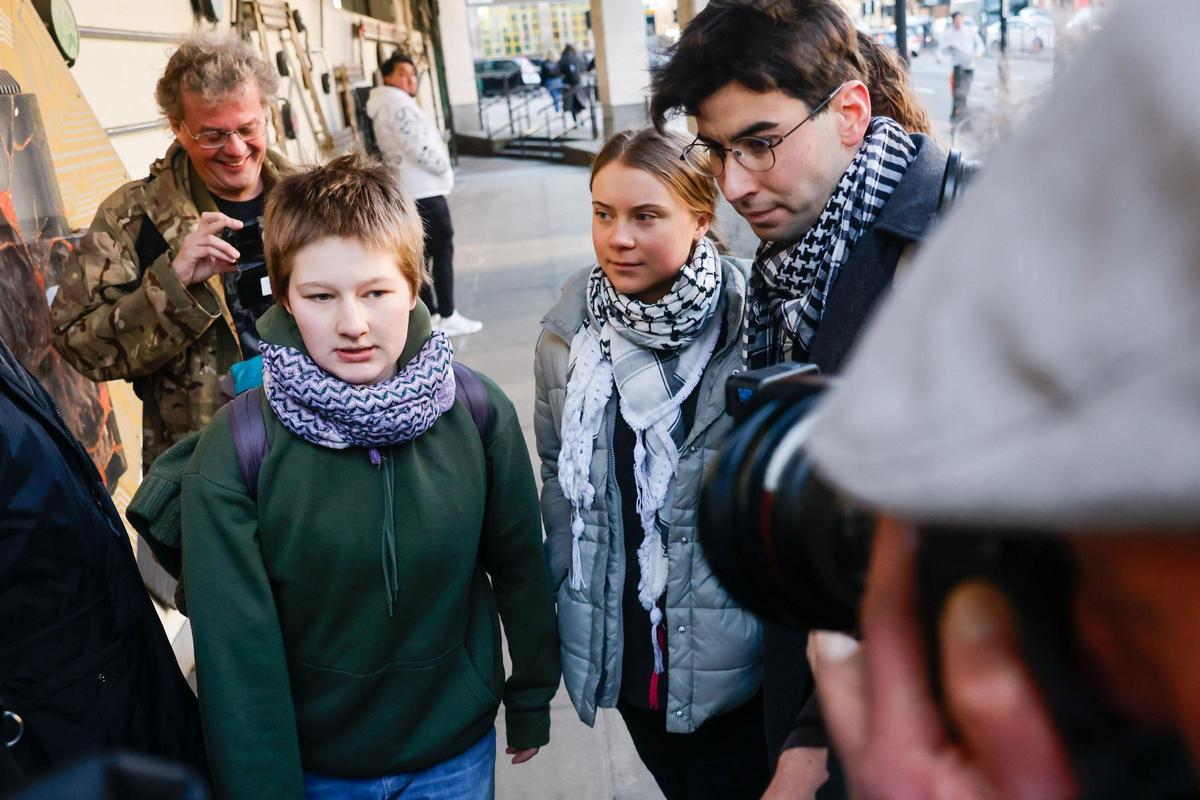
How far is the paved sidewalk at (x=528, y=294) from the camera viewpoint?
291 cm

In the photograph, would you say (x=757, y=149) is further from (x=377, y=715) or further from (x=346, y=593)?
(x=377, y=715)

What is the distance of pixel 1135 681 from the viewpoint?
14.8 inches

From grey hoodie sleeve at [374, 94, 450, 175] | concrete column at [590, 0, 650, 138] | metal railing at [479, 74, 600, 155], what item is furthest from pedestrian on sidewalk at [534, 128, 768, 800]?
metal railing at [479, 74, 600, 155]

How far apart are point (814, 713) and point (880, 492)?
939 mm

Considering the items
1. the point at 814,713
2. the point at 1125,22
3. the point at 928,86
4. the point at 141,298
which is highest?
the point at 1125,22

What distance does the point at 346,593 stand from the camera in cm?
172

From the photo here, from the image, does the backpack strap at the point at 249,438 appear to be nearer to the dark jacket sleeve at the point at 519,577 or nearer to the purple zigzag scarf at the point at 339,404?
the purple zigzag scarf at the point at 339,404

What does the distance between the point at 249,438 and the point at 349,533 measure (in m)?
0.23

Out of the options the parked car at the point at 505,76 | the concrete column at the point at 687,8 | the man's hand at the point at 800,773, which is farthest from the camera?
the parked car at the point at 505,76

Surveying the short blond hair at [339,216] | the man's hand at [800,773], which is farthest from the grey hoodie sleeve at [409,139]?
the man's hand at [800,773]

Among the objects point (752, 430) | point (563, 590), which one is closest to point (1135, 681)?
point (752, 430)

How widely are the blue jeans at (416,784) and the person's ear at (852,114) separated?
129 cm

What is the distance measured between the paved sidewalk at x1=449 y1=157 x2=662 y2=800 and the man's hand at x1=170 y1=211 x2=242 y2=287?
1.61 m

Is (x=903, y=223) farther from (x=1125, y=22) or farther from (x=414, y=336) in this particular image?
(x=1125, y=22)
